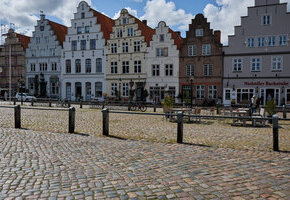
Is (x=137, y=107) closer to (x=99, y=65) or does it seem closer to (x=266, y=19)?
(x=99, y=65)

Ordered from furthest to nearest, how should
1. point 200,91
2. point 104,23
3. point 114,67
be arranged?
point 104,23 < point 114,67 < point 200,91

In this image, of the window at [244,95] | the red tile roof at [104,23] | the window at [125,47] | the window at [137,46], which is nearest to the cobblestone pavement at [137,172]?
the window at [244,95]

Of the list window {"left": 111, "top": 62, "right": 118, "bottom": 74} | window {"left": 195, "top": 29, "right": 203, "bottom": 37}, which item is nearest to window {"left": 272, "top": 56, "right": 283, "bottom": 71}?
window {"left": 195, "top": 29, "right": 203, "bottom": 37}

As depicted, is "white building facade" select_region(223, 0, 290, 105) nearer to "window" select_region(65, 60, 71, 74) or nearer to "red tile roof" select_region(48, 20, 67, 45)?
"window" select_region(65, 60, 71, 74)

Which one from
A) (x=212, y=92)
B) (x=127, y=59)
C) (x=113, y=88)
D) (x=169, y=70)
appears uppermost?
(x=127, y=59)

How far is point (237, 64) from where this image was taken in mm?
33781

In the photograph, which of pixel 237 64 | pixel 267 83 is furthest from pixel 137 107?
pixel 267 83

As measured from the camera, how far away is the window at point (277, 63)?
104 feet

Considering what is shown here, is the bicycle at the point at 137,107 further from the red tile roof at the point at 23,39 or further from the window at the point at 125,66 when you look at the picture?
the red tile roof at the point at 23,39

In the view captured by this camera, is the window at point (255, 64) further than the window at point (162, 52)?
No

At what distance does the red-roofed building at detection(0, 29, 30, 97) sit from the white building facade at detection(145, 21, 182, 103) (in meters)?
26.5

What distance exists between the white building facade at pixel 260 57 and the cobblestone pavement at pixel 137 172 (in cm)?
2745

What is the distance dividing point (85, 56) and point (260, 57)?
27.1 meters

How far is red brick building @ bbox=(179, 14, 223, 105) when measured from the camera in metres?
34.7
